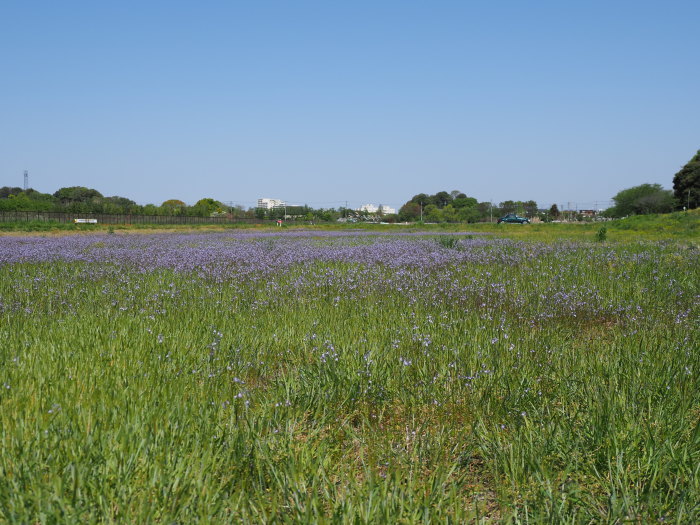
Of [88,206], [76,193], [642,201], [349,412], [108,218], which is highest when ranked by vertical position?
[76,193]

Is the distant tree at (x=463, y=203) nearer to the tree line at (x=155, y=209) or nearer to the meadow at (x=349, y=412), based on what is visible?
the tree line at (x=155, y=209)

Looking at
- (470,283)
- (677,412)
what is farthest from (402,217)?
(677,412)

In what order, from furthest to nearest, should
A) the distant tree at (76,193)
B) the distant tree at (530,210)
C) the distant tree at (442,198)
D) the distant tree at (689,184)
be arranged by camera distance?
1. the distant tree at (442,198)
2. the distant tree at (76,193)
3. the distant tree at (530,210)
4. the distant tree at (689,184)

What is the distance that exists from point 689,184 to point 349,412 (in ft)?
240

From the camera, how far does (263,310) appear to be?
5.71 m

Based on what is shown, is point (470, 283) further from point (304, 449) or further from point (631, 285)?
point (304, 449)

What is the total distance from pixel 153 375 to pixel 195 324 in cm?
165

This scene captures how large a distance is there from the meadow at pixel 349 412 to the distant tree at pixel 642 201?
281 ft

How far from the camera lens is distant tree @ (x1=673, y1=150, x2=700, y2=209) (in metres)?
60.0

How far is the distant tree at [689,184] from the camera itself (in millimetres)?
59969

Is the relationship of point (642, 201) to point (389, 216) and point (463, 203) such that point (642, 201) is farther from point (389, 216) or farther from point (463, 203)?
point (463, 203)

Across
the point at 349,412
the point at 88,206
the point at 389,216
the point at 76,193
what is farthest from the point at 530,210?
the point at 76,193

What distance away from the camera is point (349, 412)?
9.80 feet

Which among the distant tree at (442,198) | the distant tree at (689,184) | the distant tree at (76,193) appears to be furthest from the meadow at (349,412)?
the distant tree at (442,198)
